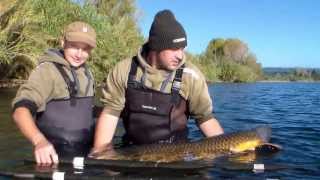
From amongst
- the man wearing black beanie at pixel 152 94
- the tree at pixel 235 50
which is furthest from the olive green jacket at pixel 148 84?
the tree at pixel 235 50

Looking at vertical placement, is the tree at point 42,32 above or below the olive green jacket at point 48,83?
above

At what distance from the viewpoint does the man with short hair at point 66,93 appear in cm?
562

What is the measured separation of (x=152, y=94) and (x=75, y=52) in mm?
962

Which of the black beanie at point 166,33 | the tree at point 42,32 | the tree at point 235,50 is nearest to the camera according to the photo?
the black beanie at point 166,33

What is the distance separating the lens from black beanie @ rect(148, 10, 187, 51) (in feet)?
17.7

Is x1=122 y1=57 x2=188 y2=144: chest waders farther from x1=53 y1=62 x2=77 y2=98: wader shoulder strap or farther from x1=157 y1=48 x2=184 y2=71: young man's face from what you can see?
x1=53 y1=62 x2=77 y2=98: wader shoulder strap

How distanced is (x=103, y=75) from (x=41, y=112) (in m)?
27.0

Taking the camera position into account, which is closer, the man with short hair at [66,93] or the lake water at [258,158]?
the lake water at [258,158]

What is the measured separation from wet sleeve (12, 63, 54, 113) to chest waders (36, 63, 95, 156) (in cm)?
15

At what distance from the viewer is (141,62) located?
5.68m

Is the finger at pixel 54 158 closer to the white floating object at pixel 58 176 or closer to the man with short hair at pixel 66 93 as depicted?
the white floating object at pixel 58 176

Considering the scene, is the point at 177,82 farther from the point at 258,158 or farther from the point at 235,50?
the point at 235,50

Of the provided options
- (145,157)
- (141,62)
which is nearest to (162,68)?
(141,62)

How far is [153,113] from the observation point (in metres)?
5.73
